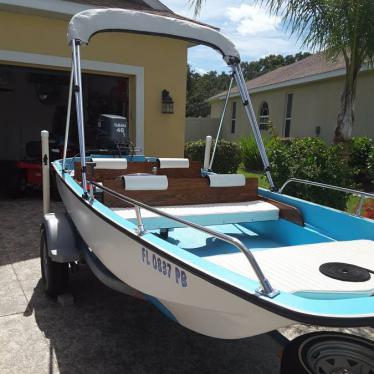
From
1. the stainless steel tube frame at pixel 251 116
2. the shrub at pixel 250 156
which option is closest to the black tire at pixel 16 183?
the stainless steel tube frame at pixel 251 116

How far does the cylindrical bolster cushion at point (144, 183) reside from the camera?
3.63m

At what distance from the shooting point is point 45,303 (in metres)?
3.70

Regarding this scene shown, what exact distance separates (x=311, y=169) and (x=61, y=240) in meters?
3.98

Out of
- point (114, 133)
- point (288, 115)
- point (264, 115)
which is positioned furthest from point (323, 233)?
point (264, 115)

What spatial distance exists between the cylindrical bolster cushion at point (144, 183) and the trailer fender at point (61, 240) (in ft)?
2.20

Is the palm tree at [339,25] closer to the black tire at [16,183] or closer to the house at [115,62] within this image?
the house at [115,62]

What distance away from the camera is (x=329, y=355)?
2027 millimetres

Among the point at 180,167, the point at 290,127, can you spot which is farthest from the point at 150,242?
the point at 290,127

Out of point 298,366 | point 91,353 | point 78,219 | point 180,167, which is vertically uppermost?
point 180,167

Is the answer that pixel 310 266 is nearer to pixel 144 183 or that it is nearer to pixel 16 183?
pixel 144 183

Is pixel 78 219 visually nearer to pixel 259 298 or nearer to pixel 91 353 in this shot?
pixel 91 353

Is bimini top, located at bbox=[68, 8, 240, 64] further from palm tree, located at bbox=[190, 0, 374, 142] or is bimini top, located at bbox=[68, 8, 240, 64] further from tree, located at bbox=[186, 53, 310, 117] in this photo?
tree, located at bbox=[186, 53, 310, 117]

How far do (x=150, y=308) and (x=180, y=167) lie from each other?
5.76ft

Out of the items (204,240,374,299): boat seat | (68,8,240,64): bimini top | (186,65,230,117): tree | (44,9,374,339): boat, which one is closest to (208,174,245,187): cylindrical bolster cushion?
(44,9,374,339): boat
